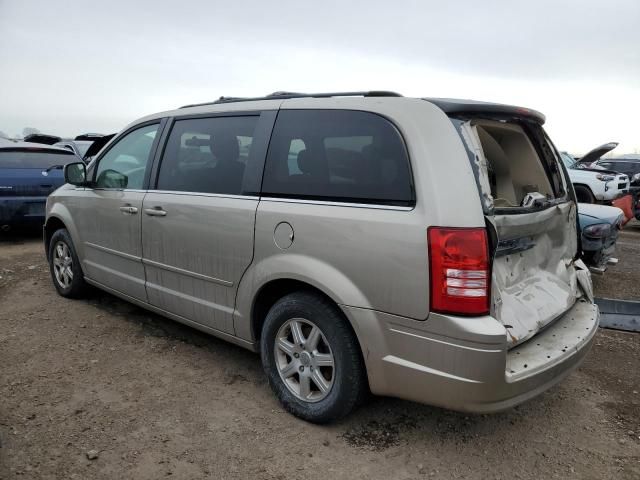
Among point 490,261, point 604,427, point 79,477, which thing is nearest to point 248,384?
point 79,477

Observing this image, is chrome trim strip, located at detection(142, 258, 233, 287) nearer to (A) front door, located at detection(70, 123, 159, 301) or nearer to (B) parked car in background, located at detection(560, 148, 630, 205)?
(A) front door, located at detection(70, 123, 159, 301)

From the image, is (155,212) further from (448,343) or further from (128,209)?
(448,343)

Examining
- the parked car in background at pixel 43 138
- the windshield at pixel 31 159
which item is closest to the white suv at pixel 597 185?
the windshield at pixel 31 159

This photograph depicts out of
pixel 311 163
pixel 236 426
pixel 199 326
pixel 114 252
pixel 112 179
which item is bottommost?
pixel 236 426

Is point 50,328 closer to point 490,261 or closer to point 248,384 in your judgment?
point 248,384

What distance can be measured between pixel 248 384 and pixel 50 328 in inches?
75.0

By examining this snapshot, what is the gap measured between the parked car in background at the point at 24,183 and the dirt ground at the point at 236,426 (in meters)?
3.82

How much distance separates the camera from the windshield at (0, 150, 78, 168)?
7.39 metres

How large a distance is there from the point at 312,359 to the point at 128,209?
191 cm

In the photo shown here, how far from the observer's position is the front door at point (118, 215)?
3.84 metres

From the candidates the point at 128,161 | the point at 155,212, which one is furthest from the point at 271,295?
the point at 128,161

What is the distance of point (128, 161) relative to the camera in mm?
4117

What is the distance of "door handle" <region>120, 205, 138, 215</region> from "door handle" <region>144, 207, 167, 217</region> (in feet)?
0.50

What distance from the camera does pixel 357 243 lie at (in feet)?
8.11
